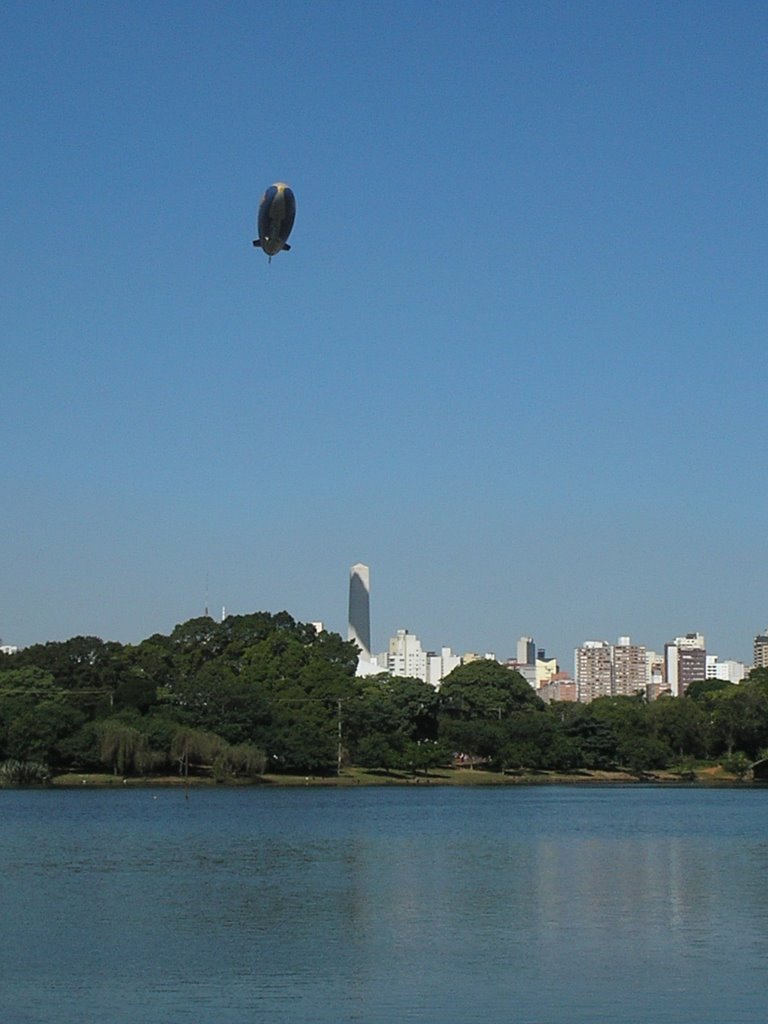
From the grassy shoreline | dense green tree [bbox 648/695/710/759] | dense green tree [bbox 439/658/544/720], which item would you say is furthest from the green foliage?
dense green tree [bbox 648/695/710/759]

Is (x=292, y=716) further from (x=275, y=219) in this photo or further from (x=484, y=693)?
(x=275, y=219)

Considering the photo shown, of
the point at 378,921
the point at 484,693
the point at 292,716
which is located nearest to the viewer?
the point at 378,921

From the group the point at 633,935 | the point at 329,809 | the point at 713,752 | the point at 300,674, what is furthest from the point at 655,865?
the point at 713,752

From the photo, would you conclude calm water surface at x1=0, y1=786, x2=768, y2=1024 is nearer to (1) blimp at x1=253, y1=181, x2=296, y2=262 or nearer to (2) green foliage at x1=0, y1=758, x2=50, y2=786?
(1) blimp at x1=253, y1=181, x2=296, y2=262

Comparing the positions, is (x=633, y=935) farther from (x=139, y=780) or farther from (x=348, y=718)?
(x=348, y=718)

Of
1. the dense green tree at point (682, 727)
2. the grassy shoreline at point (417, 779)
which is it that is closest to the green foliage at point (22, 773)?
the grassy shoreline at point (417, 779)

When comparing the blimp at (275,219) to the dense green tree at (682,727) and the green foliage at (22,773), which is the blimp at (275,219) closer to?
the green foliage at (22,773)

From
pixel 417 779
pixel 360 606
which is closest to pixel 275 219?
pixel 417 779
